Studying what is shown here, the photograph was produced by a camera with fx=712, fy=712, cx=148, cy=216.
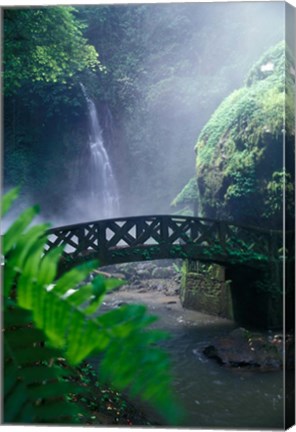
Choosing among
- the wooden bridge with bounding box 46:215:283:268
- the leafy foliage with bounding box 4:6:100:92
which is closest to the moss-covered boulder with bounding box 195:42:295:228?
the wooden bridge with bounding box 46:215:283:268

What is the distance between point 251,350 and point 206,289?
1.40 ft

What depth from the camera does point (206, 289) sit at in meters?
4.10

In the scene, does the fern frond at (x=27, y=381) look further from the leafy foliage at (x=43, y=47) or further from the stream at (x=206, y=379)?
the leafy foliage at (x=43, y=47)

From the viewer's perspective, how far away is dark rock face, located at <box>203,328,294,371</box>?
388 centimetres

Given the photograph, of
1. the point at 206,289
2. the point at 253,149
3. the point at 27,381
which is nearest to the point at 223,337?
the point at 206,289

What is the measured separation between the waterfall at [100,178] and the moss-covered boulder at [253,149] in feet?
1.61

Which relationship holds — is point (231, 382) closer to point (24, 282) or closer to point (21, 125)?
point (21, 125)

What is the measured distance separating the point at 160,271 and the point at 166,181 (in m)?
0.51

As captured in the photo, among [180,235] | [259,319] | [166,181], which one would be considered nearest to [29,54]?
[166,181]

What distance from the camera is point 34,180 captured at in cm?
417

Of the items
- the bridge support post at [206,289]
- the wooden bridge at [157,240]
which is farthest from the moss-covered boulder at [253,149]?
the bridge support post at [206,289]

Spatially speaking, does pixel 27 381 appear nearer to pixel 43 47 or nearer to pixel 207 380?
pixel 207 380

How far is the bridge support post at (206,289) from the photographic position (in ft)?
13.3

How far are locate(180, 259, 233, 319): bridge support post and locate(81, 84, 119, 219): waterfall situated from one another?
21.3 inches
